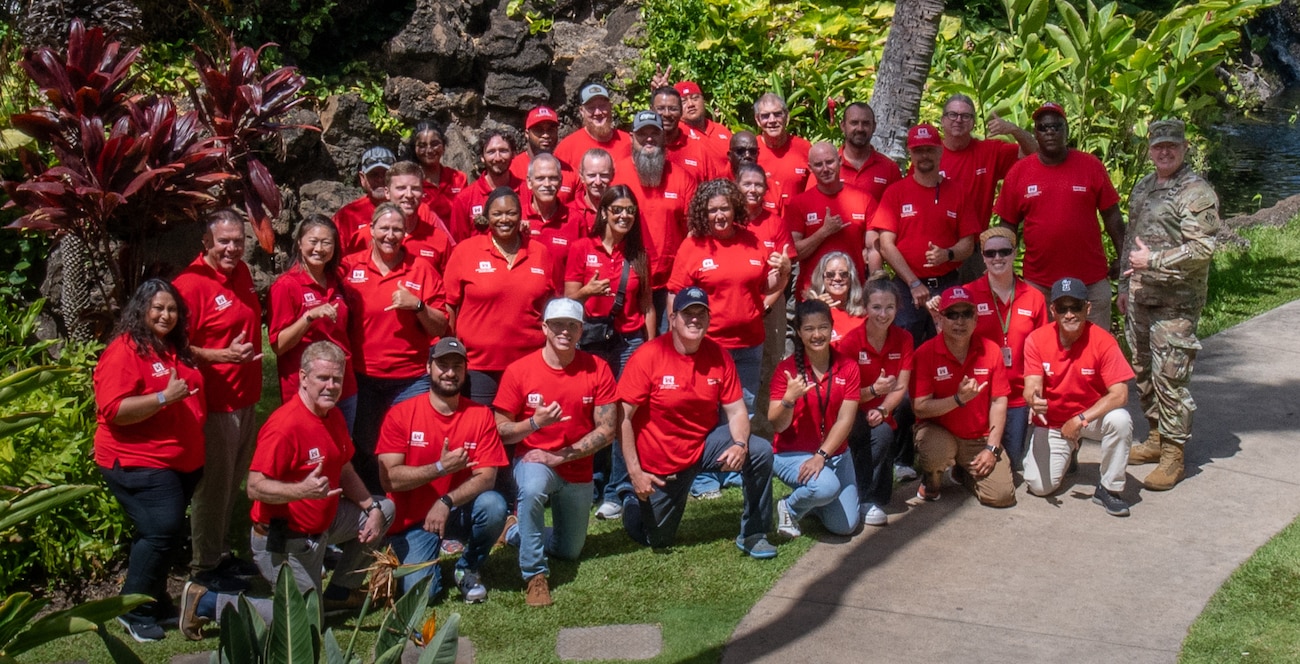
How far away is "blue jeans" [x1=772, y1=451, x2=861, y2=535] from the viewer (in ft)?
22.2

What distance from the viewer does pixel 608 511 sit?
7461mm

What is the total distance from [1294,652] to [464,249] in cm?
444

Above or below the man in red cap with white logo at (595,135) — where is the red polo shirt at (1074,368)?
below

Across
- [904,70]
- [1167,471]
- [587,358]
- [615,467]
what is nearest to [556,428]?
[587,358]

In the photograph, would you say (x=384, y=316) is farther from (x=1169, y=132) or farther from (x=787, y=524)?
(x=1169, y=132)

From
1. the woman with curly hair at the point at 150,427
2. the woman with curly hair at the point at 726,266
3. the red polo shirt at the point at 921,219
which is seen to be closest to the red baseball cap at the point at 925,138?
the red polo shirt at the point at 921,219

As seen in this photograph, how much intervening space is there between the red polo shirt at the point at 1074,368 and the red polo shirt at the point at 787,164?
78.4 inches

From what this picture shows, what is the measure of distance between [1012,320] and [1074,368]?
501 millimetres

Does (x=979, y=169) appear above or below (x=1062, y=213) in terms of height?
above

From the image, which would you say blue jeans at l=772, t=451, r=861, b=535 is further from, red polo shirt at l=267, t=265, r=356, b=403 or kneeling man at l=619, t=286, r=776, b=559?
red polo shirt at l=267, t=265, r=356, b=403

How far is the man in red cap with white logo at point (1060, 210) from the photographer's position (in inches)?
309

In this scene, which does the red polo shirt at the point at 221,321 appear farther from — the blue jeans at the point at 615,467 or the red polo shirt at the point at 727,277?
the red polo shirt at the point at 727,277

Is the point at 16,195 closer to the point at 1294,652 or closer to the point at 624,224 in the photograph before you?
the point at 624,224

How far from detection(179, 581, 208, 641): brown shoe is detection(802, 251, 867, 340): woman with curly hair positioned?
3488mm
